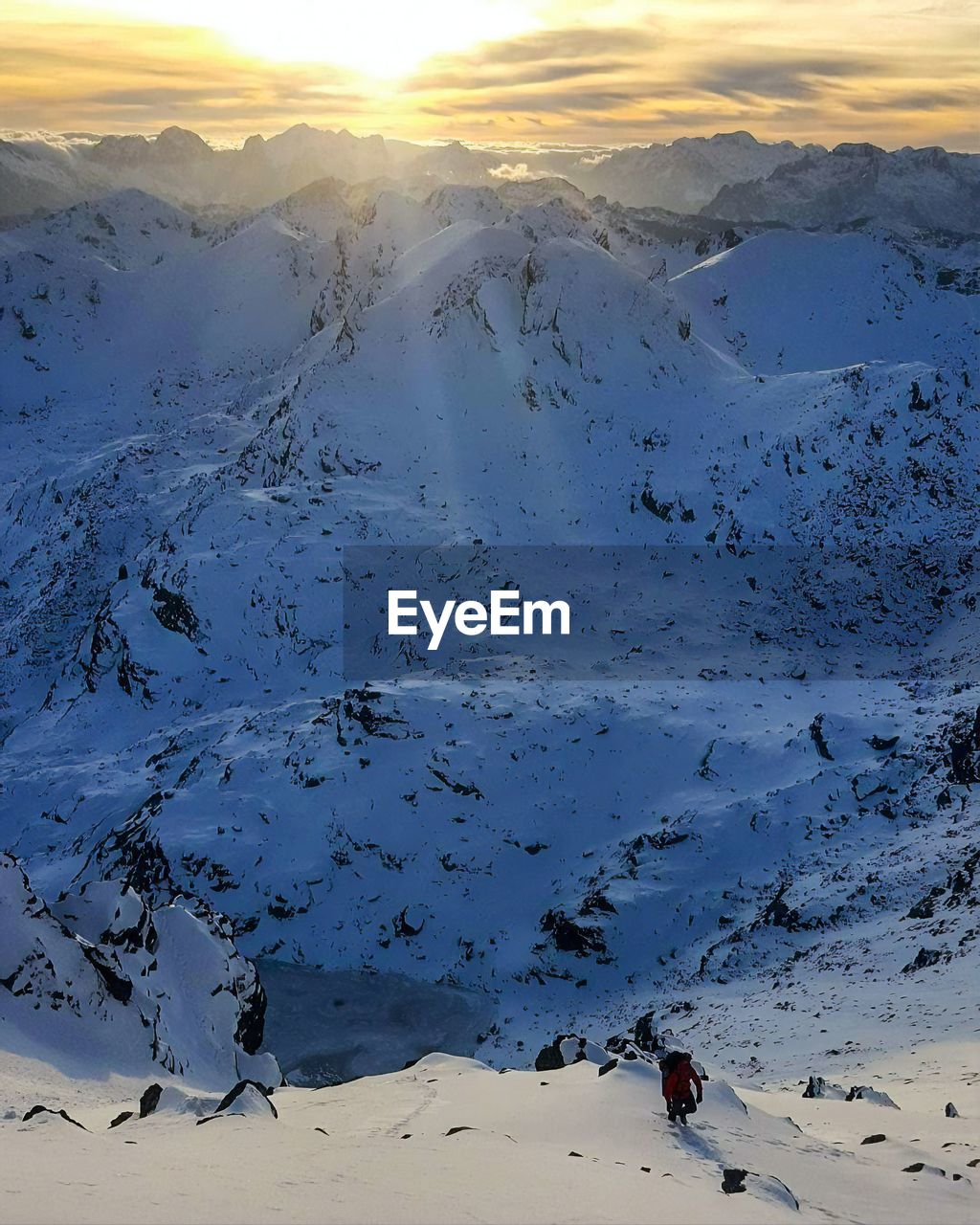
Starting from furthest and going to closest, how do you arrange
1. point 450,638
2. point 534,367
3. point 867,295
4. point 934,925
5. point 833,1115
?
point 867,295 < point 534,367 < point 450,638 < point 934,925 < point 833,1115

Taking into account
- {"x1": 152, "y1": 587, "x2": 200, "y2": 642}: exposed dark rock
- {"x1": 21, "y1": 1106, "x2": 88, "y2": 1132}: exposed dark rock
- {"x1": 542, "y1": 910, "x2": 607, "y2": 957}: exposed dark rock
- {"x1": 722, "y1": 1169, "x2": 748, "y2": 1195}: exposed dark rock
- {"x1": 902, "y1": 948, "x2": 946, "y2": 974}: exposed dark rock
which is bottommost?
{"x1": 542, "y1": 910, "x2": 607, "y2": 957}: exposed dark rock

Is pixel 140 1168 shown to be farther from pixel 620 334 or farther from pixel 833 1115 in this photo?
pixel 620 334

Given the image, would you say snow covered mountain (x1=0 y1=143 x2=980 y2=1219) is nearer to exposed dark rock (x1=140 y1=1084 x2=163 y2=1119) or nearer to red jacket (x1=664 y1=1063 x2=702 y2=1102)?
red jacket (x1=664 y1=1063 x2=702 y2=1102)

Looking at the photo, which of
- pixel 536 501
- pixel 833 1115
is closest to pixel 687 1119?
pixel 833 1115

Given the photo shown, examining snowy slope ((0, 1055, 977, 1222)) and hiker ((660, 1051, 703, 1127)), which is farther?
hiker ((660, 1051, 703, 1127))

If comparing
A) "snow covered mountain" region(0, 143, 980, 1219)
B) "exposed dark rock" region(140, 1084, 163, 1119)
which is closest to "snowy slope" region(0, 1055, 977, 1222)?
"exposed dark rock" region(140, 1084, 163, 1119)

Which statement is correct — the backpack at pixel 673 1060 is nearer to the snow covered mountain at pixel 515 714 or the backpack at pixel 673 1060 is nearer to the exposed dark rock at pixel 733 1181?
the snow covered mountain at pixel 515 714

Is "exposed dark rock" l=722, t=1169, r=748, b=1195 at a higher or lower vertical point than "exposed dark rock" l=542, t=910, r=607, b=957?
higher

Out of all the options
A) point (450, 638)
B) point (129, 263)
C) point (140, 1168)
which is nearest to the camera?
point (140, 1168)
